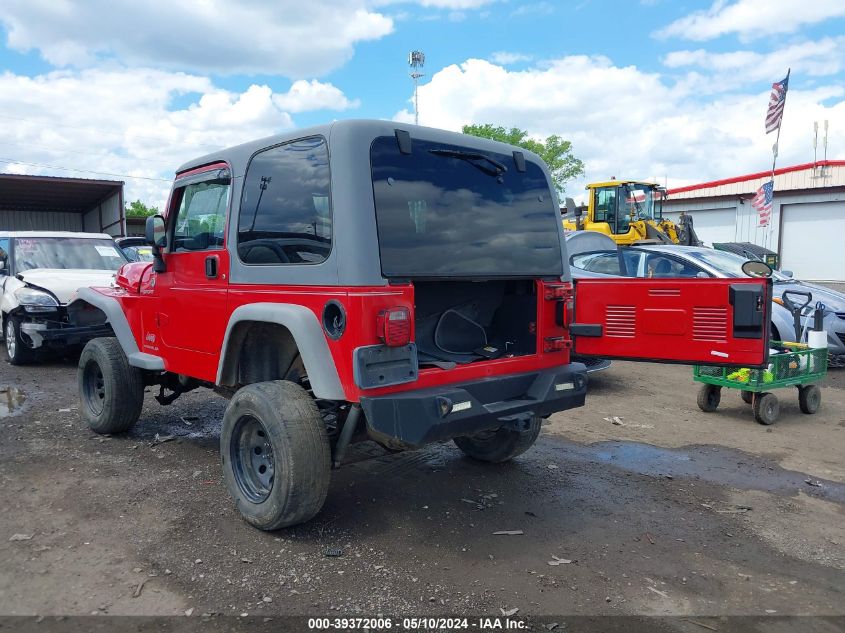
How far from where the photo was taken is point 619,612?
3082 millimetres

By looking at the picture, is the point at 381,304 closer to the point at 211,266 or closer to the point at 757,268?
the point at 211,266

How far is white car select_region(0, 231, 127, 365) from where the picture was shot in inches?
335

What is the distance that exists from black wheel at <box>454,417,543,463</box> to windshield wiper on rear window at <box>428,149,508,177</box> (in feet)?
5.97

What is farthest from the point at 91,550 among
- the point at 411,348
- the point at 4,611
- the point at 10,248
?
the point at 10,248

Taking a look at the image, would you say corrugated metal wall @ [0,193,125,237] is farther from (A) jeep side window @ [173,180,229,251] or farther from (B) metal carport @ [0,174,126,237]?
(A) jeep side window @ [173,180,229,251]

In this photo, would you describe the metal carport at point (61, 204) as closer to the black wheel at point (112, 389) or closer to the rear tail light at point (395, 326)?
A: the black wheel at point (112, 389)

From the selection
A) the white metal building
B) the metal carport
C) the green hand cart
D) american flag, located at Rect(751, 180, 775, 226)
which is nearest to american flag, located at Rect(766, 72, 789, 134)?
american flag, located at Rect(751, 180, 775, 226)

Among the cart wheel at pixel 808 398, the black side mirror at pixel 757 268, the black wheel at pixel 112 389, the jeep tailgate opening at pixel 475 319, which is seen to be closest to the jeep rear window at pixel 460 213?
the jeep tailgate opening at pixel 475 319

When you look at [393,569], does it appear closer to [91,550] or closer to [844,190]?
[91,550]

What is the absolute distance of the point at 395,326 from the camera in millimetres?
3375

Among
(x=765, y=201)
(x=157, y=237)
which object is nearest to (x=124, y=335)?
(x=157, y=237)

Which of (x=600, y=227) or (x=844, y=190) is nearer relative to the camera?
(x=600, y=227)

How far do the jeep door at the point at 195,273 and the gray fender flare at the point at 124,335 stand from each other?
7.5 inches

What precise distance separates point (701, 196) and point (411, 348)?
34.4 metres
